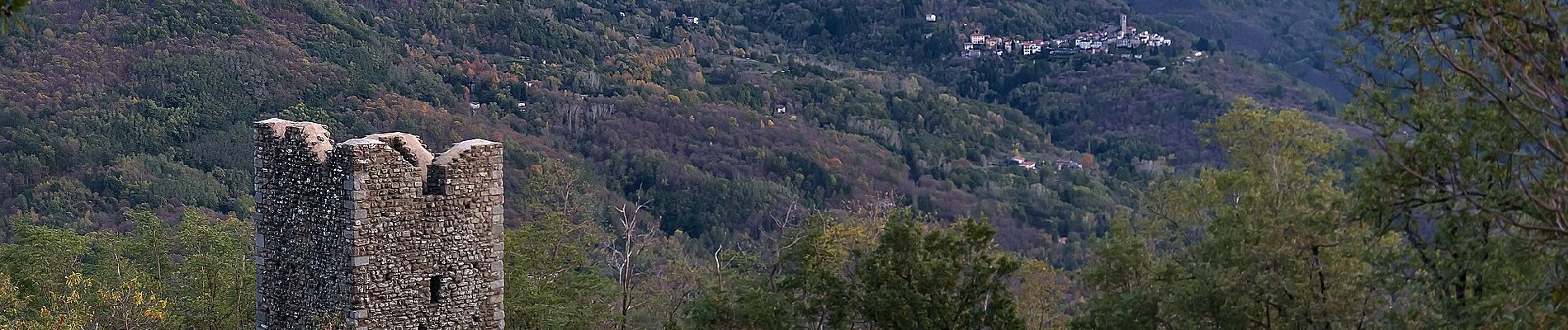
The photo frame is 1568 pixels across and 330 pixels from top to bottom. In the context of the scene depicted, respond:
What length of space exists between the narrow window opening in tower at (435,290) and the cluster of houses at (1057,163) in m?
63.6

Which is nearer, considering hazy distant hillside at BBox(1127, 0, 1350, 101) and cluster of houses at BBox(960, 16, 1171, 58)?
cluster of houses at BBox(960, 16, 1171, 58)

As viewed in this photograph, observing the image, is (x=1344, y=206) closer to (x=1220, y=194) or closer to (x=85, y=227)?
(x=1220, y=194)

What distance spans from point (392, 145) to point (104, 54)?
4477 cm

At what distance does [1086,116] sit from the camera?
90688 millimetres

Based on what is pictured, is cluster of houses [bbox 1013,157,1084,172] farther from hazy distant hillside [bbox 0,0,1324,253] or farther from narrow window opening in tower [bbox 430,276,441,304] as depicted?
narrow window opening in tower [bbox 430,276,441,304]

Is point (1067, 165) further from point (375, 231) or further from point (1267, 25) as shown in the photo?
point (375, 231)

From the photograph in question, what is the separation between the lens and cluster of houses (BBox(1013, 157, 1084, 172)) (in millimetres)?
78375

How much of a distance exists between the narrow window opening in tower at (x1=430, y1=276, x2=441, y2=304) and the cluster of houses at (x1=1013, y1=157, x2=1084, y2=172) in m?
63.6

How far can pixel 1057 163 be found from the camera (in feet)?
265

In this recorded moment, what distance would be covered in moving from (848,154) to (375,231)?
5810 cm

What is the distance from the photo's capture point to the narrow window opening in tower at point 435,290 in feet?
50.8

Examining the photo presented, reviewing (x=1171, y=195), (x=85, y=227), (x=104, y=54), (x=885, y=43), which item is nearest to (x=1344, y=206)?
(x=1171, y=195)

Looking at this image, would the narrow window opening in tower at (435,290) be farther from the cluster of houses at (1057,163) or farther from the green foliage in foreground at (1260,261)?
the cluster of houses at (1057,163)

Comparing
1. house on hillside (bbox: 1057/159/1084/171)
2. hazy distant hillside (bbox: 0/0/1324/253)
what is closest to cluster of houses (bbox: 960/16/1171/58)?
hazy distant hillside (bbox: 0/0/1324/253)
